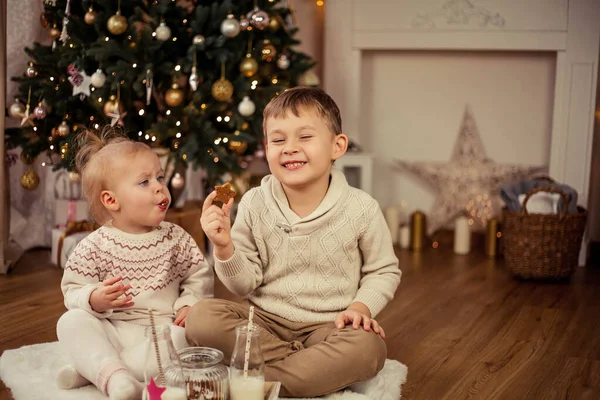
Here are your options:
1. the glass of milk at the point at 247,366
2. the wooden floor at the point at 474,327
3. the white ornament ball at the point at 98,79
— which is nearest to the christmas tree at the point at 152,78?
the white ornament ball at the point at 98,79

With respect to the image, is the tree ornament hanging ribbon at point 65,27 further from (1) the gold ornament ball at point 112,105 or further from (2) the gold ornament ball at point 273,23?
(2) the gold ornament ball at point 273,23

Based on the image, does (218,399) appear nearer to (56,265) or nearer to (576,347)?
(576,347)

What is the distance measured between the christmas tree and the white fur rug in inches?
40.7

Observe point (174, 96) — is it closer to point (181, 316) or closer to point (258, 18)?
point (258, 18)

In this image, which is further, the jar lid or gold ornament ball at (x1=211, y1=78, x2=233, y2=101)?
gold ornament ball at (x1=211, y1=78, x2=233, y2=101)

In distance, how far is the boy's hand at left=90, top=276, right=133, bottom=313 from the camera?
172 centimetres

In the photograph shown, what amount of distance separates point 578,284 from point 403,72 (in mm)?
1422

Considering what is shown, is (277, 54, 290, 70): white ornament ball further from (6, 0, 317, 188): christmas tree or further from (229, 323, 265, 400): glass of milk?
(229, 323, 265, 400): glass of milk

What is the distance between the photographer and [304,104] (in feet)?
6.07

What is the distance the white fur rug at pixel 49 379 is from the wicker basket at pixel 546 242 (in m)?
1.25

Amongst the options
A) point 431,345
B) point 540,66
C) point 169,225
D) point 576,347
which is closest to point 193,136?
point 169,225

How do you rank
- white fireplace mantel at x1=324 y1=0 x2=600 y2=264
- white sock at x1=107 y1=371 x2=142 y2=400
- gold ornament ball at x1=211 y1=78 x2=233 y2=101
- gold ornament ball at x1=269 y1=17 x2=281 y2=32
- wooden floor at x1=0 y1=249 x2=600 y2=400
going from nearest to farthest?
white sock at x1=107 y1=371 x2=142 y2=400, wooden floor at x1=0 y1=249 x2=600 y2=400, gold ornament ball at x1=211 y1=78 x2=233 y2=101, gold ornament ball at x1=269 y1=17 x2=281 y2=32, white fireplace mantel at x1=324 y1=0 x2=600 y2=264

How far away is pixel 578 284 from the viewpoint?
3.05 metres

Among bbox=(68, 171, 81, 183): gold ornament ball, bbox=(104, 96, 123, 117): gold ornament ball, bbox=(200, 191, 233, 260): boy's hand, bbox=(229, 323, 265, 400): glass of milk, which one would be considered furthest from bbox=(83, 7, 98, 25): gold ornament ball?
bbox=(229, 323, 265, 400): glass of milk
